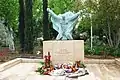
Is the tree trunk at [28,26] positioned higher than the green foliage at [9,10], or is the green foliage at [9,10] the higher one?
the green foliage at [9,10]

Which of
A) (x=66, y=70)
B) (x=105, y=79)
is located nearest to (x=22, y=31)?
(x=66, y=70)

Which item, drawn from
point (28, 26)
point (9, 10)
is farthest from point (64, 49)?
point (9, 10)

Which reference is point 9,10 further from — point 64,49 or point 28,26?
point 64,49

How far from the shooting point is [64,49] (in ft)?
36.0

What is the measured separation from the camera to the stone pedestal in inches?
431

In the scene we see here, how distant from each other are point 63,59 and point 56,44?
0.61 meters

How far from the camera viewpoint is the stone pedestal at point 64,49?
1094 centimetres

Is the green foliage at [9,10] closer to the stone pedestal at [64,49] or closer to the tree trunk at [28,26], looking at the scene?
the tree trunk at [28,26]

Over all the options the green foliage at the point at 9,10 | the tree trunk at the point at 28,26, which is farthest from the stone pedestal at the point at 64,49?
the green foliage at the point at 9,10

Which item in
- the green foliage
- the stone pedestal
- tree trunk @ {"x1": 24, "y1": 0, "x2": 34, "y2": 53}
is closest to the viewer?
the stone pedestal

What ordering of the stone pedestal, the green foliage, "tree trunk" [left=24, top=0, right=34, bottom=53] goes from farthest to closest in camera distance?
the green foliage
"tree trunk" [left=24, top=0, right=34, bottom=53]
the stone pedestal

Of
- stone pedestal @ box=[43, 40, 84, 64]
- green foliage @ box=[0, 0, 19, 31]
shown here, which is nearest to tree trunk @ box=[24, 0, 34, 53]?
green foliage @ box=[0, 0, 19, 31]

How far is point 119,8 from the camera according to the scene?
581 inches

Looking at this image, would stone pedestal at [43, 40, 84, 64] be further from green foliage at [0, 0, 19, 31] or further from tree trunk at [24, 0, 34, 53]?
green foliage at [0, 0, 19, 31]
